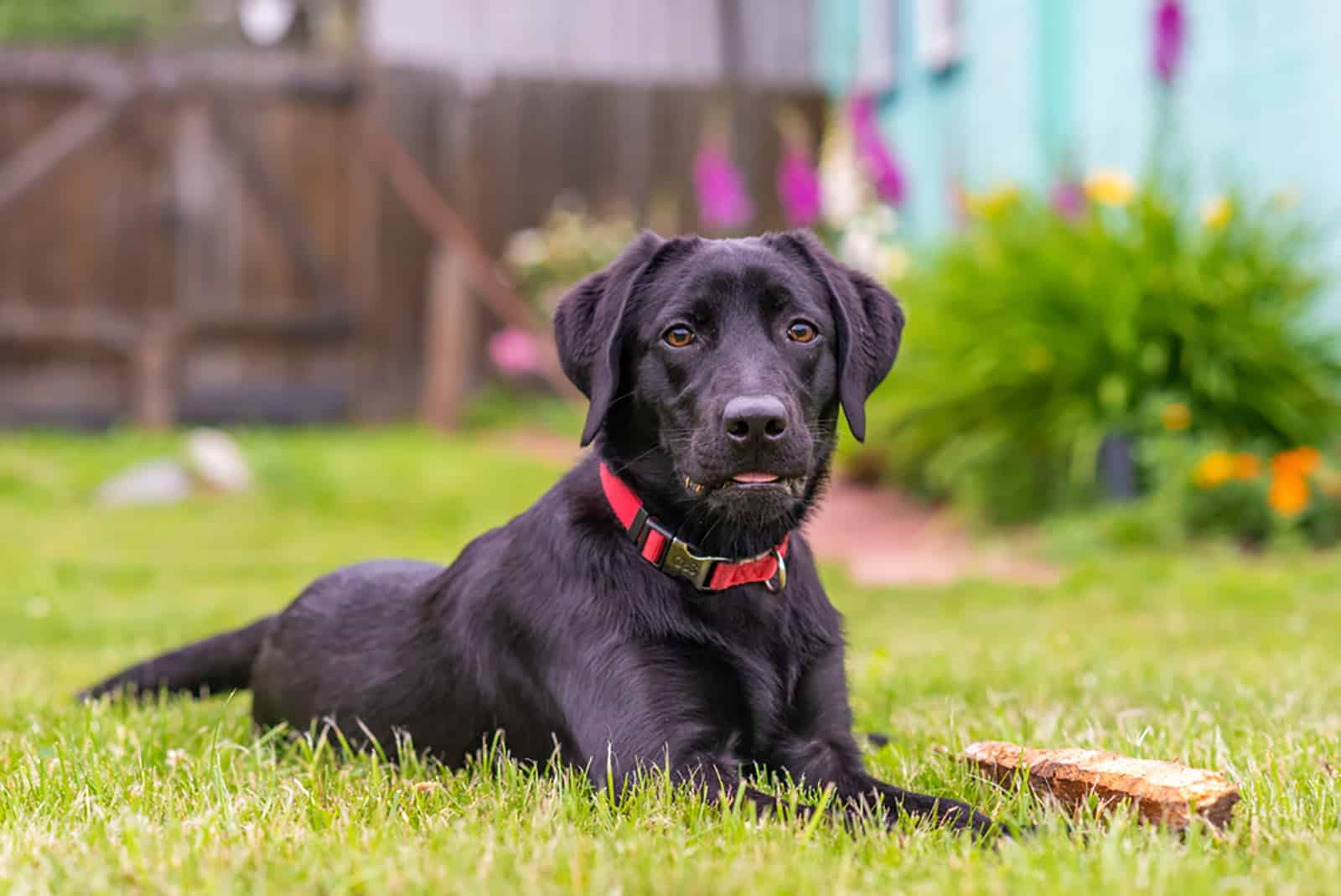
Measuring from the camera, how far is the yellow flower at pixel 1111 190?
25.0 ft

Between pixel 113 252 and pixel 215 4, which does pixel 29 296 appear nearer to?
pixel 113 252

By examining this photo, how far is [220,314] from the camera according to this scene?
11953 millimetres

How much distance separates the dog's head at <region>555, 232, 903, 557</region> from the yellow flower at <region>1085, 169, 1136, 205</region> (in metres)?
4.85

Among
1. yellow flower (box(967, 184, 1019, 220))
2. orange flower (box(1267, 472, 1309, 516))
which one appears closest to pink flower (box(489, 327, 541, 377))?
yellow flower (box(967, 184, 1019, 220))

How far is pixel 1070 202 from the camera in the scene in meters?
8.14

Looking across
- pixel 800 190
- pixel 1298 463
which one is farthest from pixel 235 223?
pixel 1298 463

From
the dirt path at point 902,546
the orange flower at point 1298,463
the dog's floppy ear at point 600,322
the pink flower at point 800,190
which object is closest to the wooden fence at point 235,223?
the pink flower at point 800,190

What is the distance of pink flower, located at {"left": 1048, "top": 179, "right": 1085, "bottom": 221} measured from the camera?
8094mm

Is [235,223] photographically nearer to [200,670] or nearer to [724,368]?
[200,670]

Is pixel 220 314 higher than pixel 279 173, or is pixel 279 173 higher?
pixel 279 173

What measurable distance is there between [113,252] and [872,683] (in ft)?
32.1

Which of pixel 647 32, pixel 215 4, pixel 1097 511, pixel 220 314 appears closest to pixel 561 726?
pixel 1097 511

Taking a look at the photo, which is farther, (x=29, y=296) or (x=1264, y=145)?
(x=29, y=296)

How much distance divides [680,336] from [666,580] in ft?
1.71
